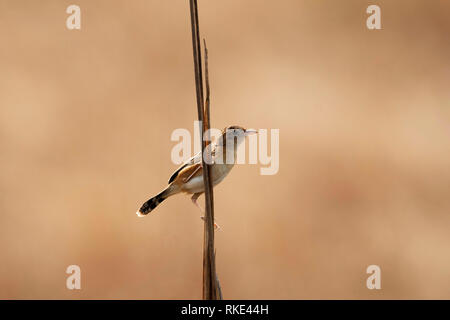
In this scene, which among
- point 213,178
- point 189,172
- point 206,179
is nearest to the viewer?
A: point 206,179

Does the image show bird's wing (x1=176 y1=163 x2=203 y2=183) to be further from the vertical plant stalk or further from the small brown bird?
the vertical plant stalk

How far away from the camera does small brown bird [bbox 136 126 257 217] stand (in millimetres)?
2828

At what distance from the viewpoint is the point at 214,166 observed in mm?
2807

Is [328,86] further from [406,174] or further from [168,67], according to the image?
[168,67]

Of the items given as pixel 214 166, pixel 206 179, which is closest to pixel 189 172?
pixel 214 166

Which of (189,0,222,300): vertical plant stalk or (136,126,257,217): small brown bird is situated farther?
(136,126,257,217): small brown bird

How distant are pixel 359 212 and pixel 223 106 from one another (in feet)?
7.97

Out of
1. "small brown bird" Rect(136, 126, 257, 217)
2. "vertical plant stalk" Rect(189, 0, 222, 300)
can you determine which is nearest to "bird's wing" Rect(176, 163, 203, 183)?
"small brown bird" Rect(136, 126, 257, 217)

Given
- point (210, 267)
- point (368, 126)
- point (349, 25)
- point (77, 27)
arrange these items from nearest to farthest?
point (210, 267) < point (368, 126) < point (77, 27) < point (349, 25)

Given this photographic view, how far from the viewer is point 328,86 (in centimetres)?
873

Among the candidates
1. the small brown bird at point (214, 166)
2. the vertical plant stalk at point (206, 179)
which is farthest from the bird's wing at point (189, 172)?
the vertical plant stalk at point (206, 179)

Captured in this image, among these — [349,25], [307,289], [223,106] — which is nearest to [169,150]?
[223,106]

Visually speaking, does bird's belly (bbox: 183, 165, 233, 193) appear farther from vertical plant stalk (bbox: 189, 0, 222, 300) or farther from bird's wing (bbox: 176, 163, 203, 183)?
vertical plant stalk (bbox: 189, 0, 222, 300)

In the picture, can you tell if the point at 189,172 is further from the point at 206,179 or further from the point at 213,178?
the point at 206,179
